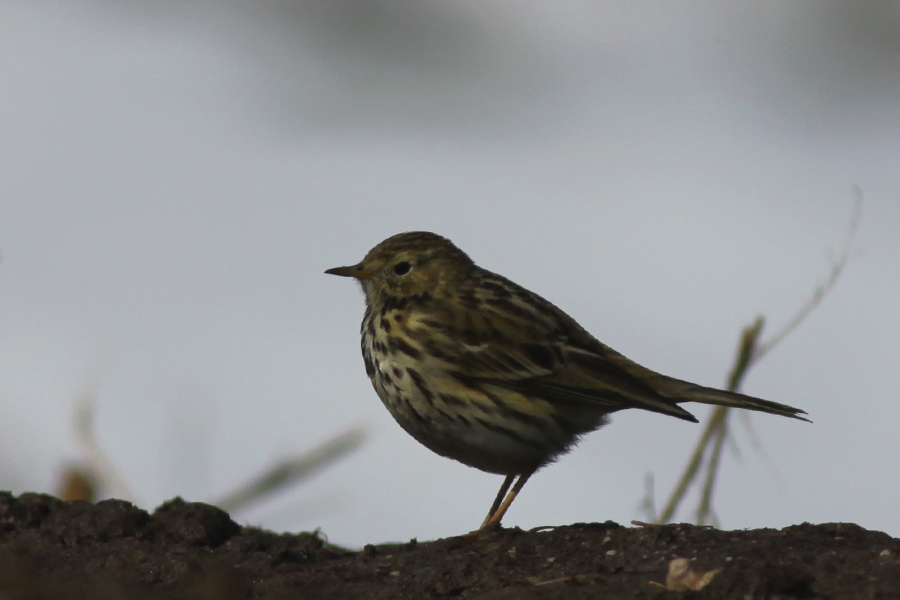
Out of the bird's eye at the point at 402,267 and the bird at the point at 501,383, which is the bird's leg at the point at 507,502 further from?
the bird's eye at the point at 402,267

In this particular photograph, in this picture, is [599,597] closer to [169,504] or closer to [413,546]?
[413,546]

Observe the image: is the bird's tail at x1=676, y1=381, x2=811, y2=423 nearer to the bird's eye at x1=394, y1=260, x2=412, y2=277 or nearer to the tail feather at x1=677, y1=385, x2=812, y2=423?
the tail feather at x1=677, y1=385, x2=812, y2=423

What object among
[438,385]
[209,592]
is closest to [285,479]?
[438,385]

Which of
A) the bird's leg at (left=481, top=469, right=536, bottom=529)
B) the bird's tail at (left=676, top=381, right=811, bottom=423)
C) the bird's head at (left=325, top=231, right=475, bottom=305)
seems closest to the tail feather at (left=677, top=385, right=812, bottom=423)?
the bird's tail at (left=676, top=381, right=811, bottom=423)

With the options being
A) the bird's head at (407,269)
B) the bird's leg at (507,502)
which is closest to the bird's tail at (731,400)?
the bird's leg at (507,502)

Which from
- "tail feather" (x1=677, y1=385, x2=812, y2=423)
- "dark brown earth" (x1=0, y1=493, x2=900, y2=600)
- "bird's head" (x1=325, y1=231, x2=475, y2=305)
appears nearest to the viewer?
"dark brown earth" (x1=0, y1=493, x2=900, y2=600)

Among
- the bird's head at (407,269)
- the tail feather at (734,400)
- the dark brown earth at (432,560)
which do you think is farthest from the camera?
the bird's head at (407,269)
